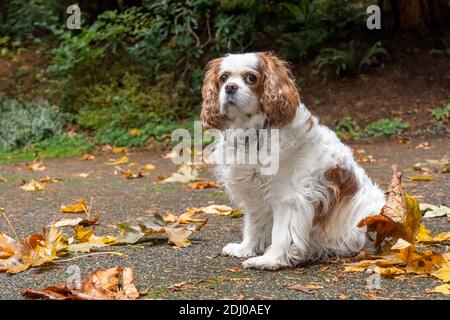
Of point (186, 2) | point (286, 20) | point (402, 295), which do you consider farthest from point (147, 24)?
point (402, 295)

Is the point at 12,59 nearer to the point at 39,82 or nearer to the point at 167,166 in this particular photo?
the point at 39,82

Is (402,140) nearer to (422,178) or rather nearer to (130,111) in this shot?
(422,178)

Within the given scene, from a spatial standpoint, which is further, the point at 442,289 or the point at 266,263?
the point at 266,263

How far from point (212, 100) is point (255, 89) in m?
0.35

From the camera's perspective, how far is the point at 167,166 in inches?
424

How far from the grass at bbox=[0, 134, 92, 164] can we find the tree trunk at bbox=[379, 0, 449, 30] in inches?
290

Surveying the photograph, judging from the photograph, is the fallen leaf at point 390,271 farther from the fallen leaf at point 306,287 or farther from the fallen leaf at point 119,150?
the fallen leaf at point 119,150

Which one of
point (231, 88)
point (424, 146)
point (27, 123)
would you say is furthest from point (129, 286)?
point (27, 123)

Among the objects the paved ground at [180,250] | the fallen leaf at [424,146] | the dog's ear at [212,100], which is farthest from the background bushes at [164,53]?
the dog's ear at [212,100]

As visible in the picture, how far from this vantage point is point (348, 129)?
43.0 feet

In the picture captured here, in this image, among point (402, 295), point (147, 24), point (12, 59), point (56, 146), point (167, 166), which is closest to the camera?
point (402, 295)

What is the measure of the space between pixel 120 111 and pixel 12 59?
4.59 metres

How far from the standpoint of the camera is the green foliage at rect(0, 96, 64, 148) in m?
13.8

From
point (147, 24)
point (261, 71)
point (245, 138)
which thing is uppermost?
point (147, 24)
